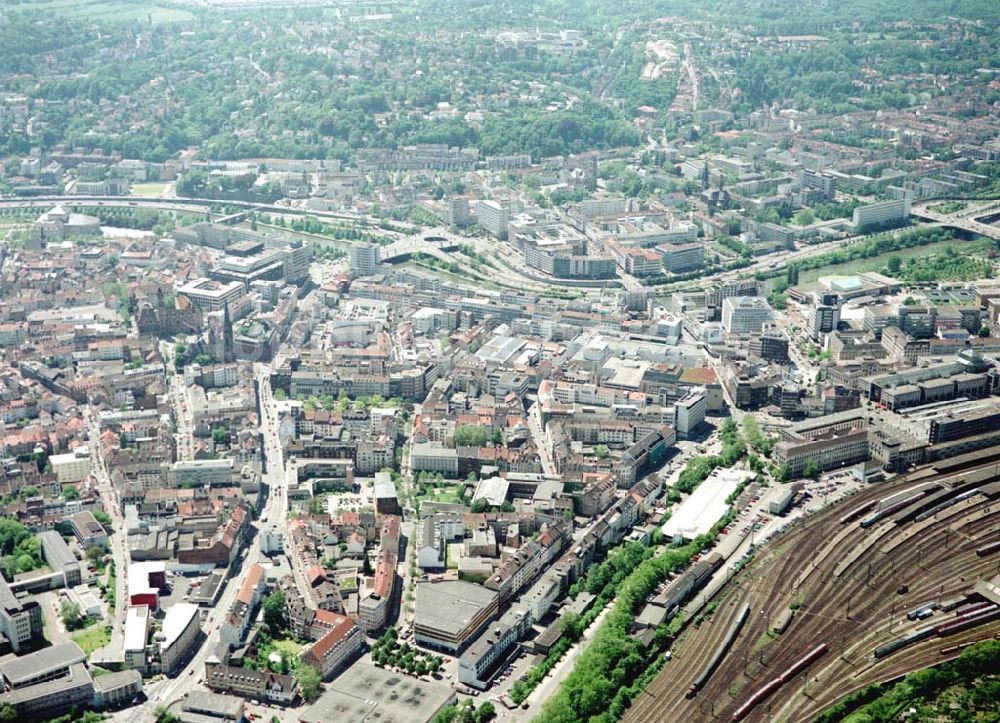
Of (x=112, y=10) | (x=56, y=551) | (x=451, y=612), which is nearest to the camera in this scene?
(x=451, y=612)

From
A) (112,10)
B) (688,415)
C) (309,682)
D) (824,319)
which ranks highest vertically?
(112,10)

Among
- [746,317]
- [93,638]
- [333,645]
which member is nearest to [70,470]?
[93,638]

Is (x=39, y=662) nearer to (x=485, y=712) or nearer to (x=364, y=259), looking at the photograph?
(x=485, y=712)

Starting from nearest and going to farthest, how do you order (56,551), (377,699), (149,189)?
(377,699), (56,551), (149,189)

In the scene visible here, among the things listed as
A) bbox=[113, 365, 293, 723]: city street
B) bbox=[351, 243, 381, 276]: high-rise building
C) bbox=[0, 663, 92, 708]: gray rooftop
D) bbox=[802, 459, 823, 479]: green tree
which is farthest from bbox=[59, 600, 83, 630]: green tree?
bbox=[351, 243, 381, 276]: high-rise building

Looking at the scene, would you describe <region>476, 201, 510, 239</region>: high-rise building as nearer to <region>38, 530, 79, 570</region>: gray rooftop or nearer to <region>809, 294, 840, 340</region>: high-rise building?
<region>809, 294, 840, 340</region>: high-rise building

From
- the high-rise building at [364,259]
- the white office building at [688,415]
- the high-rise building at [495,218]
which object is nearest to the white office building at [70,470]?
the white office building at [688,415]

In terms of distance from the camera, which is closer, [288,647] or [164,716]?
[164,716]
